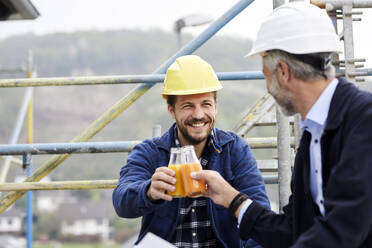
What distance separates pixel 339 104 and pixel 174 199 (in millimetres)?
1129

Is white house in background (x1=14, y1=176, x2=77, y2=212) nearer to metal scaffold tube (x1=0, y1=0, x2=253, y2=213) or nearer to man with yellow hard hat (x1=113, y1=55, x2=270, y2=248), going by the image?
metal scaffold tube (x1=0, y1=0, x2=253, y2=213)

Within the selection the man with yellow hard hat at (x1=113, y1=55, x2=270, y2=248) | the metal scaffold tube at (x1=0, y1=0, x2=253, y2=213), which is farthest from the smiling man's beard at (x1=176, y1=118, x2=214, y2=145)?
the metal scaffold tube at (x1=0, y1=0, x2=253, y2=213)

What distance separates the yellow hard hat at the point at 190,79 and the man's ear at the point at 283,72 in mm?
671

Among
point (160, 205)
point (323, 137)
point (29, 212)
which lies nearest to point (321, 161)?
point (323, 137)

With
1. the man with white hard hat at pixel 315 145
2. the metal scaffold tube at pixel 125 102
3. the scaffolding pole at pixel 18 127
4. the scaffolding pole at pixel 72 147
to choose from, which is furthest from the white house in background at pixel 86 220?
the man with white hard hat at pixel 315 145

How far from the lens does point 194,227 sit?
2877 millimetres

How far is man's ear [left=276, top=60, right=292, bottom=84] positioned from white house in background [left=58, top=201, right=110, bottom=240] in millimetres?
89686

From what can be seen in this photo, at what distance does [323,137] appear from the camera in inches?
83.4

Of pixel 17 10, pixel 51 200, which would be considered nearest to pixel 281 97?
pixel 17 10

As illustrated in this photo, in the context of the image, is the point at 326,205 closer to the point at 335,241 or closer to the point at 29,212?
the point at 335,241

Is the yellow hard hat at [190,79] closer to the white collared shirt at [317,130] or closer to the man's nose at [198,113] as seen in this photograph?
the man's nose at [198,113]

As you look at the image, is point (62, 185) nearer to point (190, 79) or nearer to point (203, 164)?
point (203, 164)

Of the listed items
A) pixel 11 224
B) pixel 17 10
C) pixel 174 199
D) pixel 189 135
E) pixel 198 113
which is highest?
pixel 17 10

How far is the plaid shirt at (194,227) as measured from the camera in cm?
286
